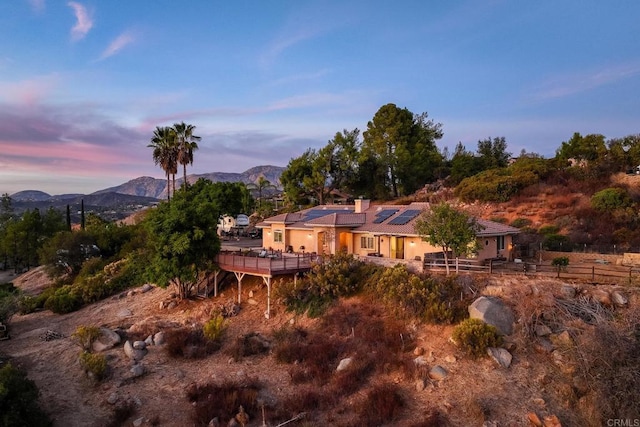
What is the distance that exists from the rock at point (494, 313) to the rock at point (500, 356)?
4.11 feet

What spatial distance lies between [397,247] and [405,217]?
2.35 m

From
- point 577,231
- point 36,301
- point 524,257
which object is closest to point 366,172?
point 577,231

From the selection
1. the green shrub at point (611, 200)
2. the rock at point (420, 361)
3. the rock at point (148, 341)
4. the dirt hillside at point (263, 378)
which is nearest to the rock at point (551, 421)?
the dirt hillside at point (263, 378)

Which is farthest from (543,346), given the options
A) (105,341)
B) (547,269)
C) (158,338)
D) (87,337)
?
(87,337)

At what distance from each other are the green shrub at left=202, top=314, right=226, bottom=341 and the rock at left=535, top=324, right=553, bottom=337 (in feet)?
52.0

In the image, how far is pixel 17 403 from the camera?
14914mm

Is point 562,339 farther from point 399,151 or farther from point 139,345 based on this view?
point 399,151

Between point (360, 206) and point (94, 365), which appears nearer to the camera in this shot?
point (94, 365)

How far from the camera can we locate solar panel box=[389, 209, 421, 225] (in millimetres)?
29438

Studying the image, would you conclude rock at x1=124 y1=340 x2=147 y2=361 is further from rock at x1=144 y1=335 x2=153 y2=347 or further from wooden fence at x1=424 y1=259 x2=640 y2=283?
wooden fence at x1=424 y1=259 x2=640 y2=283

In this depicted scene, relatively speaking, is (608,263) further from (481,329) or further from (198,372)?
(198,372)

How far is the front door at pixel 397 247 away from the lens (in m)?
29.0

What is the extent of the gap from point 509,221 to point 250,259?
28.9m

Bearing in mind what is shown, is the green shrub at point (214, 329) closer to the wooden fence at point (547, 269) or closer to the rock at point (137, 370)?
the rock at point (137, 370)
